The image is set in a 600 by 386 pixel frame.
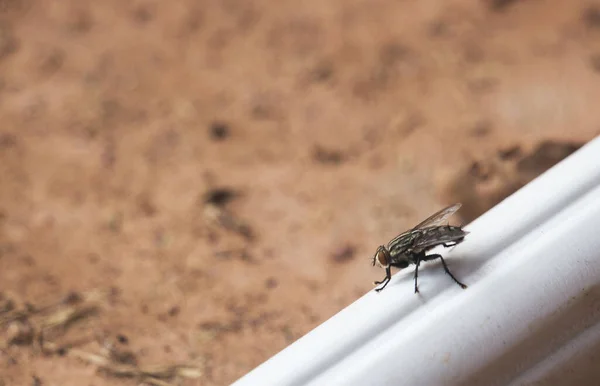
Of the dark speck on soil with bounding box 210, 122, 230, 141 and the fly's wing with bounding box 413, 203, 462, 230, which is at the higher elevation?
the dark speck on soil with bounding box 210, 122, 230, 141

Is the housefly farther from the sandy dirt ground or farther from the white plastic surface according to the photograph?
the sandy dirt ground

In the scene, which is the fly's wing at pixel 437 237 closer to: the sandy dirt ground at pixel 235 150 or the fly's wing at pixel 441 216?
the fly's wing at pixel 441 216

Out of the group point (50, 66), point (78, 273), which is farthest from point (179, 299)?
point (50, 66)

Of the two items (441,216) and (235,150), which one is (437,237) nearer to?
(441,216)

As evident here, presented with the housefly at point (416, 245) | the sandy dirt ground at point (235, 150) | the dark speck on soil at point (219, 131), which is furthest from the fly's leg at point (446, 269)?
the dark speck on soil at point (219, 131)

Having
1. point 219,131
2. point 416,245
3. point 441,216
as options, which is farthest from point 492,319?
point 219,131

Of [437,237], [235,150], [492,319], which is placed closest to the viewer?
[492,319]

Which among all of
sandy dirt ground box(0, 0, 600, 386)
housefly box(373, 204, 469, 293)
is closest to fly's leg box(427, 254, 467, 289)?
housefly box(373, 204, 469, 293)
